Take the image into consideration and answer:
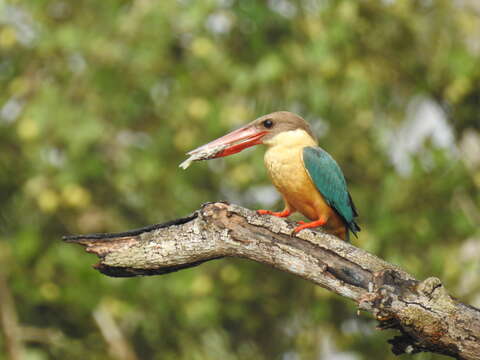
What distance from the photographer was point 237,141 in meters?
4.66

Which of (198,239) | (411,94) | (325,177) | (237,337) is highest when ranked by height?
(411,94)

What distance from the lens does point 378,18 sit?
27.2 feet

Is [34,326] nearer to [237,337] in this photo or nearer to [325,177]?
[237,337]

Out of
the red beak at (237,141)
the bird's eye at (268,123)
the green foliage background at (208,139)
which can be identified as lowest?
the red beak at (237,141)

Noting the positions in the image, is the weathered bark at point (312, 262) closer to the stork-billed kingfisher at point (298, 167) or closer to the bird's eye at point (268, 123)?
the stork-billed kingfisher at point (298, 167)

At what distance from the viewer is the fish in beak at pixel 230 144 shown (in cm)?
463

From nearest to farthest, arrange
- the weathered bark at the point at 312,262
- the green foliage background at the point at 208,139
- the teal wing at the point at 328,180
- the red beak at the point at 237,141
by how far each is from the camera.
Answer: the weathered bark at the point at 312,262 → the teal wing at the point at 328,180 → the red beak at the point at 237,141 → the green foliage background at the point at 208,139

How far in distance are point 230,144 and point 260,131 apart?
0.62 feet

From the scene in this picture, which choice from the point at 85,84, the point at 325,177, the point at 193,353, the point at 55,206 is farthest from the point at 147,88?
the point at 325,177

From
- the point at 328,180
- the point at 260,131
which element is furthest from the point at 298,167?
the point at 260,131

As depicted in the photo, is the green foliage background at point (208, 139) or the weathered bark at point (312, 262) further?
the green foliage background at point (208, 139)

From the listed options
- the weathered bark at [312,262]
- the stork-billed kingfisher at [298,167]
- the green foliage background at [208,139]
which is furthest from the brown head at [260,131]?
the green foliage background at [208,139]

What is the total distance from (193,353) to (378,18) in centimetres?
377

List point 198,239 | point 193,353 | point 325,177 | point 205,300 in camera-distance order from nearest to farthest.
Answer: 1. point 198,239
2. point 325,177
3. point 205,300
4. point 193,353
